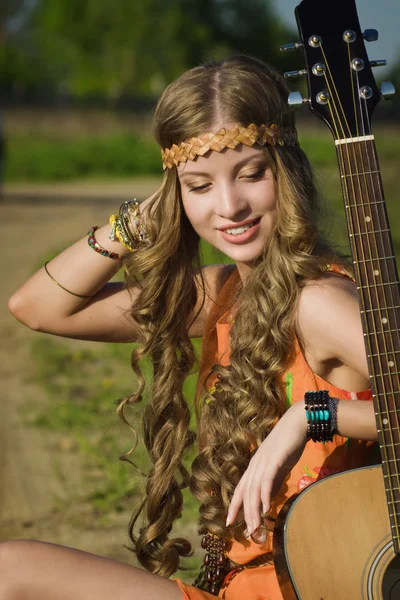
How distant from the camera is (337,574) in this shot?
2.04 m

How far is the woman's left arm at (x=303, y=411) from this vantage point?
6.97 feet

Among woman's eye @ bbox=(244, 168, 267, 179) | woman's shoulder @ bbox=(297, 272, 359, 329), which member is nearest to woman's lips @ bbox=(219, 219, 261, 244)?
woman's eye @ bbox=(244, 168, 267, 179)

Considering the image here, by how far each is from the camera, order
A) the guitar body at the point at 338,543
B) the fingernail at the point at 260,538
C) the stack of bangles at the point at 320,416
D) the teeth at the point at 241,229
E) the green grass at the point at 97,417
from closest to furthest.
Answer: the guitar body at the point at 338,543 < the stack of bangles at the point at 320,416 < the fingernail at the point at 260,538 < the teeth at the point at 241,229 < the green grass at the point at 97,417

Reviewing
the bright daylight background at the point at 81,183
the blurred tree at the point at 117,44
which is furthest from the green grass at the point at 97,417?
the blurred tree at the point at 117,44

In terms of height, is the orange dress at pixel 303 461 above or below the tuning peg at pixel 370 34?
below

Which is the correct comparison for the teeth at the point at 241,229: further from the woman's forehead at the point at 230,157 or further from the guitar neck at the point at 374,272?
the guitar neck at the point at 374,272

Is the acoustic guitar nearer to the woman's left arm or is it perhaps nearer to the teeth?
the woman's left arm

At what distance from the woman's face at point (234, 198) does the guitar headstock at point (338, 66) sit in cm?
32

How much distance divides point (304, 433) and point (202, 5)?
70.0 metres

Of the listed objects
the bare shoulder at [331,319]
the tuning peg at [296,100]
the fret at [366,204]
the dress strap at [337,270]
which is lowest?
the bare shoulder at [331,319]

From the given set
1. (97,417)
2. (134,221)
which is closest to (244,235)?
(134,221)

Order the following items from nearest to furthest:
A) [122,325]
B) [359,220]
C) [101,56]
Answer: [359,220] < [122,325] < [101,56]

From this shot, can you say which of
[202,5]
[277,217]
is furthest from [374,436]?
[202,5]

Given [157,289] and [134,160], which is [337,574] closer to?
[157,289]
